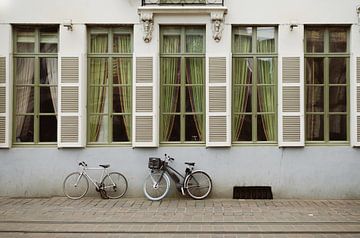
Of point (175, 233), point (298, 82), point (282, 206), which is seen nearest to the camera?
point (175, 233)

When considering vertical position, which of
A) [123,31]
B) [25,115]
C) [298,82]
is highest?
[123,31]

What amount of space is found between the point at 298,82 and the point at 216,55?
77.2 inches

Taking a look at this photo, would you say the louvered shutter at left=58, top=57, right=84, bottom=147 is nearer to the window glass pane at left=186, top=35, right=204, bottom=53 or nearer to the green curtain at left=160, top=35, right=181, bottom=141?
the green curtain at left=160, top=35, right=181, bottom=141

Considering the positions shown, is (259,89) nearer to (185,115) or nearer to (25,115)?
(185,115)

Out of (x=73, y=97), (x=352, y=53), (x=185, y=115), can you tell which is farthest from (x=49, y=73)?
(x=352, y=53)

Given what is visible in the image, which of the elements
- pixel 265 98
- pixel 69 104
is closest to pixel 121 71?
pixel 69 104

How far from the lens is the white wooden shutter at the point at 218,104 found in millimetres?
12586

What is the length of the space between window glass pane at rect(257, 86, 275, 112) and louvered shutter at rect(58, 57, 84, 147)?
4.14 metres

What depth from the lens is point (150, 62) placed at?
41.5 feet

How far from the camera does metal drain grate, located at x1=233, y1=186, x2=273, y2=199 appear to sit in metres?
12.5

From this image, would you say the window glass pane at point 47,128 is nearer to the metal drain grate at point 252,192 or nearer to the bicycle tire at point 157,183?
the bicycle tire at point 157,183

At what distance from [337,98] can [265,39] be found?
216 centimetres

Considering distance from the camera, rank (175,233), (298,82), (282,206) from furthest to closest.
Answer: (298,82) < (282,206) < (175,233)

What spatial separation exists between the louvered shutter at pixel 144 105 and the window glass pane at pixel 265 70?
2.51 meters
